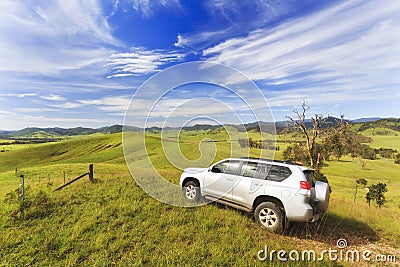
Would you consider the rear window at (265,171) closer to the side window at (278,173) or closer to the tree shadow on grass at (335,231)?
the side window at (278,173)

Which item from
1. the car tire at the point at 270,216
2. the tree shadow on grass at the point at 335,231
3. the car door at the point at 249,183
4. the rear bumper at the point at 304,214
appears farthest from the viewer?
the car door at the point at 249,183

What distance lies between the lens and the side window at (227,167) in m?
7.18

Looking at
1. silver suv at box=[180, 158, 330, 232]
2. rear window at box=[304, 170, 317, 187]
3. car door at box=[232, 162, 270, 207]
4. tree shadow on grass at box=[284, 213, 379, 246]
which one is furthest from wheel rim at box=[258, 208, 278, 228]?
rear window at box=[304, 170, 317, 187]

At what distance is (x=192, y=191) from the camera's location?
8.18 meters

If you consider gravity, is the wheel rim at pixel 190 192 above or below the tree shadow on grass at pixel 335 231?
above

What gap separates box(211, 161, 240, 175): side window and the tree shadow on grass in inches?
91.3

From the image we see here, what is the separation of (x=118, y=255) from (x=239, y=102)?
615 centimetres

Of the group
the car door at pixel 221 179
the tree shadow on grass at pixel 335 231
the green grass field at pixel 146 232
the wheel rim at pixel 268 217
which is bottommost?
the tree shadow on grass at pixel 335 231

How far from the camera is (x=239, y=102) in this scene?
8133 mm

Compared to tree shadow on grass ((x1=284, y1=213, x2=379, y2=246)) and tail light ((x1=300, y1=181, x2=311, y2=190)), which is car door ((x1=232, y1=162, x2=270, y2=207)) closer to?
tail light ((x1=300, y1=181, x2=311, y2=190))

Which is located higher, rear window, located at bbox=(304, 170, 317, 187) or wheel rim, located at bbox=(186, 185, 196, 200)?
rear window, located at bbox=(304, 170, 317, 187)

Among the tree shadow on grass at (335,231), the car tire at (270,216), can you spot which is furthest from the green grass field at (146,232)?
the car tire at (270,216)

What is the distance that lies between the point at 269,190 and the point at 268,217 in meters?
0.78

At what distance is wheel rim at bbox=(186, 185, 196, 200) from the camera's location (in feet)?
26.7
